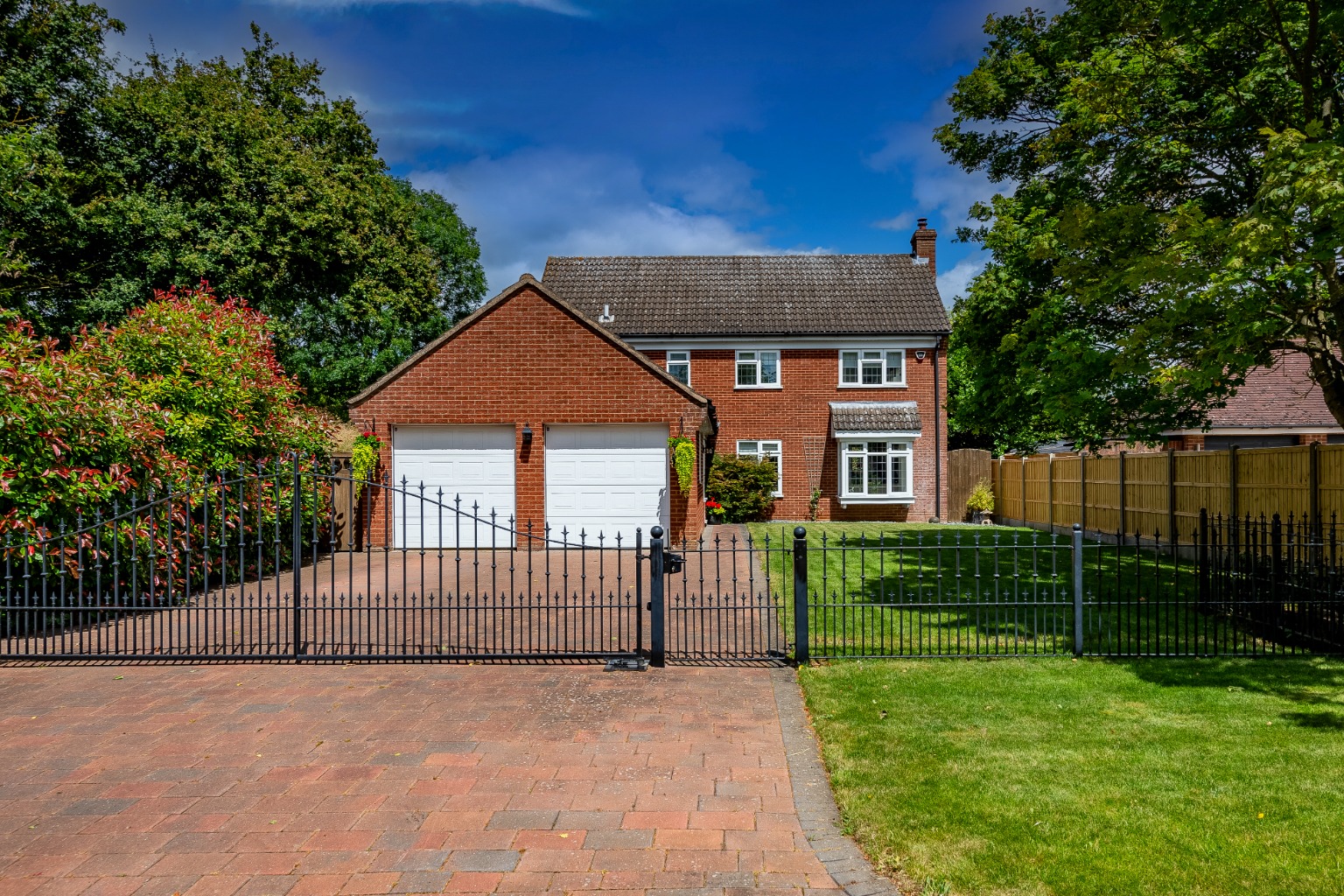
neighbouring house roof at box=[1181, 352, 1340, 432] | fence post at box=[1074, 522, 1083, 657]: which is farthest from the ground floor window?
fence post at box=[1074, 522, 1083, 657]

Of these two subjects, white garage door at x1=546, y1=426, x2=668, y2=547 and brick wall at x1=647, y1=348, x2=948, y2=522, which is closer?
white garage door at x1=546, y1=426, x2=668, y2=547

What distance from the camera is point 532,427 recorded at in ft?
59.9

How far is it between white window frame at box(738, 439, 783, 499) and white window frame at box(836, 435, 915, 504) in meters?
1.85

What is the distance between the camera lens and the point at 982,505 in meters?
26.6

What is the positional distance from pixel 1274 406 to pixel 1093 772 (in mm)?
27966

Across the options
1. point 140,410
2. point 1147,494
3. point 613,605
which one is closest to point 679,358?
point 1147,494

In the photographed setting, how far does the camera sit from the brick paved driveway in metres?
4.26

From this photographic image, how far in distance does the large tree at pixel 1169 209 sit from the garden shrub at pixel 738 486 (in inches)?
336

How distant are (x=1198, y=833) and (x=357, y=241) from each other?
26.0 m

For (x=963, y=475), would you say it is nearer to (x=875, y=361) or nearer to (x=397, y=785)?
(x=875, y=361)

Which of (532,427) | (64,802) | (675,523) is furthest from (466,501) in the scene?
(64,802)

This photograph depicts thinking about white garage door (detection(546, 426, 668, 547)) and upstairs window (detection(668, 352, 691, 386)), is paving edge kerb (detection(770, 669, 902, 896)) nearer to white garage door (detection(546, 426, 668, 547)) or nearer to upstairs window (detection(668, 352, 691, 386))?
white garage door (detection(546, 426, 668, 547))

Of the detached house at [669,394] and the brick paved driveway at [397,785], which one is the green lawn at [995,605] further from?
the detached house at [669,394]

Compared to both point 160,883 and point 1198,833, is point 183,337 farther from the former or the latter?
point 1198,833
